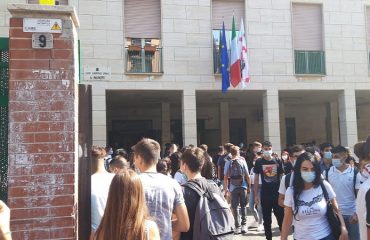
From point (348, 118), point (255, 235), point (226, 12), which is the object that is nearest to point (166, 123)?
point (226, 12)

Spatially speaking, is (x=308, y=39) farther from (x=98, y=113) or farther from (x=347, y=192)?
(x=347, y=192)

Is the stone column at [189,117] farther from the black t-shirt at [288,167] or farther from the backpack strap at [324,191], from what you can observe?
the backpack strap at [324,191]

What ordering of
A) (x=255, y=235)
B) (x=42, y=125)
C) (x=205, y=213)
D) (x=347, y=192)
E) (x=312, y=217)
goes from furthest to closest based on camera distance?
(x=255, y=235), (x=347, y=192), (x=312, y=217), (x=205, y=213), (x=42, y=125)

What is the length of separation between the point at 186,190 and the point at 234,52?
10.4 meters

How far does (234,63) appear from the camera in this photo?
1362 centimetres

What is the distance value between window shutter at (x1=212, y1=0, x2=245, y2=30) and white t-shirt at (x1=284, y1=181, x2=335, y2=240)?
11201 mm

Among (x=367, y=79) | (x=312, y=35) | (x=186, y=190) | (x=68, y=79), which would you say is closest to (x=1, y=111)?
(x=68, y=79)

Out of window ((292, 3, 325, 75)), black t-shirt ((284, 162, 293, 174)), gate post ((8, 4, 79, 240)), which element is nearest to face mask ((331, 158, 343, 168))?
black t-shirt ((284, 162, 293, 174))

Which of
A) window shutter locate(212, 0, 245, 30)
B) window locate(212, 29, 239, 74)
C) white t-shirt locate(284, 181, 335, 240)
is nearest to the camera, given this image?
white t-shirt locate(284, 181, 335, 240)

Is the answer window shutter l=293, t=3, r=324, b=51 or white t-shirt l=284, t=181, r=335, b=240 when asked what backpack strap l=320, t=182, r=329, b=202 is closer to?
white t-shirt l=284, t=181, r=335, b=240

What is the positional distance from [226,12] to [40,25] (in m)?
12.2

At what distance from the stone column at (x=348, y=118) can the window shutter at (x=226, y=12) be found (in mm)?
4872

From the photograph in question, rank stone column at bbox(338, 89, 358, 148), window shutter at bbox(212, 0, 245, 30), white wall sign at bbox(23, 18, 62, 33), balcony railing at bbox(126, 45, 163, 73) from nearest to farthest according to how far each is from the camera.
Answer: white wall sign at bbox(23, 18, 62, 33) → balcony railing at bbox(126, 45, 163, 73) → window shutter at bbox(212, 0, 245, 30) → stone column at bbox(338, 89, 358, 148)

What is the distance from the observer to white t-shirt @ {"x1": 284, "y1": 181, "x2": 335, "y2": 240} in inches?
160
